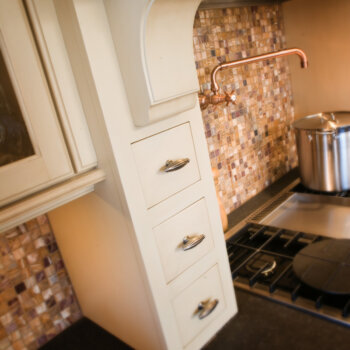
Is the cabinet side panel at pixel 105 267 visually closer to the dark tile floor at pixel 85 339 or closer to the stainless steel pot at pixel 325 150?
the dark tile floor at pixel 85 339

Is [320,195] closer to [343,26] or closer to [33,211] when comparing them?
[343,26]

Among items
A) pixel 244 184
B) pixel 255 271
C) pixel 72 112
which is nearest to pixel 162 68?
pixel 72 112

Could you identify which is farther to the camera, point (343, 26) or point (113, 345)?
point (343, 26)

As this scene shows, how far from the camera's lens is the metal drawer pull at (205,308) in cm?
81

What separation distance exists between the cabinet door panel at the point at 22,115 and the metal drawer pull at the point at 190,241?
1.03 ft

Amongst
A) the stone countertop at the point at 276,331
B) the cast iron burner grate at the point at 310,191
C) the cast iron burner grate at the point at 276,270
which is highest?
the cast iron burner grate at the point at 310,191

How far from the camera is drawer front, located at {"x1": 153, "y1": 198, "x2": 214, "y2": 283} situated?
2.40 ft

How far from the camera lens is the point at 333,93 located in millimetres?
1532

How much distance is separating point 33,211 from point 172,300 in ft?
1.18

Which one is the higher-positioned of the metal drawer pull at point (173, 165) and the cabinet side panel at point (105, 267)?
the metal drawer pull at point (173, 165)

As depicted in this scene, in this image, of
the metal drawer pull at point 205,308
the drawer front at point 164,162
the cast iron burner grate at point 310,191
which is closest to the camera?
the drawer front at point 164,162

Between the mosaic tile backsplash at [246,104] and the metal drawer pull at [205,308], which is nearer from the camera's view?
the metal drawer pull at [205,308]

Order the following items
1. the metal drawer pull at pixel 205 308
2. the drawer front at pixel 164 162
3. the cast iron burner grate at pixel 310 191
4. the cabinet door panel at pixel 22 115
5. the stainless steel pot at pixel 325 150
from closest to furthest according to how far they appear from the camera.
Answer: the cabinet door panel at pixel 22 115 < the drawer front at pixel 164 162 < the metal drawer pull at pixel 205 308 < the stainless steel pot at pixel 325 150 < the cast iron burner grate at pixel 310 191

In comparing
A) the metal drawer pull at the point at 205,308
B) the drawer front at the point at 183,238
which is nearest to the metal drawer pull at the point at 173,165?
the drawer front at the point at 183,238
